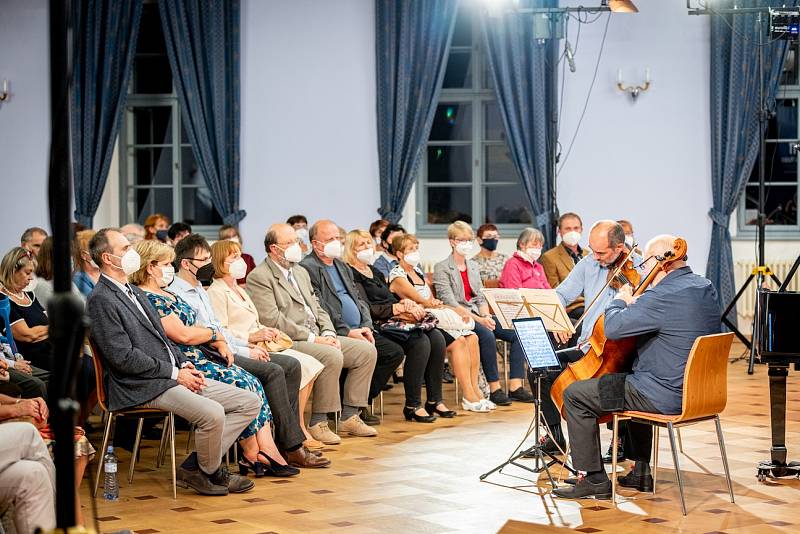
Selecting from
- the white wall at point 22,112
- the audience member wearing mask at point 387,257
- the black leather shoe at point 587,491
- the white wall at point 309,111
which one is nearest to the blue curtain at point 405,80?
the white wall at point 309,111

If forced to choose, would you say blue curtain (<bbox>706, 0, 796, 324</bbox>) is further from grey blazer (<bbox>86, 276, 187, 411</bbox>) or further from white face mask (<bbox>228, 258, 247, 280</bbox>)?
grey blazer (<bbox>86, 276, 187, 411</bbox>)

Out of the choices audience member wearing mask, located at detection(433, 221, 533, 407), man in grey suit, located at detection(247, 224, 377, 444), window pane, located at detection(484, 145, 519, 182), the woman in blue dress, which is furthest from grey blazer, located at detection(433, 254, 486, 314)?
window pane, located at detection(484, 145, 519, 182)

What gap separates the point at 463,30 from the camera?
37.8 feet

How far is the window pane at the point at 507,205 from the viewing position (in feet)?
37.5

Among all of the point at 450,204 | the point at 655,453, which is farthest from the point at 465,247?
the point at 450,204

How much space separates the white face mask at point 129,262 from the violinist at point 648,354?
208cm

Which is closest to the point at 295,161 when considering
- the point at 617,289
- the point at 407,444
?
the point at 407,444

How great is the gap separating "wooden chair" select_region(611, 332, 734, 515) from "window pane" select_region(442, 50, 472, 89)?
7.06 meters

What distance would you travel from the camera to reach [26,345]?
5.85m

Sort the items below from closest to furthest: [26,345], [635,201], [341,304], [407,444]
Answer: [26,345] < [407,444] < [341,304] < [635,201]

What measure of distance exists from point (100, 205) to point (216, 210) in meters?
1.23

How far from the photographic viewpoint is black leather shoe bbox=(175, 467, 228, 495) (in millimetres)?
5152

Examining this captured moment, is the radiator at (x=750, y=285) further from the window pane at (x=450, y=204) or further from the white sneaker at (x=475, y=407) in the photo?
the white sneaker at (x=475, y=407)

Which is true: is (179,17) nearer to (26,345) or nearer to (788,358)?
(26,345)
